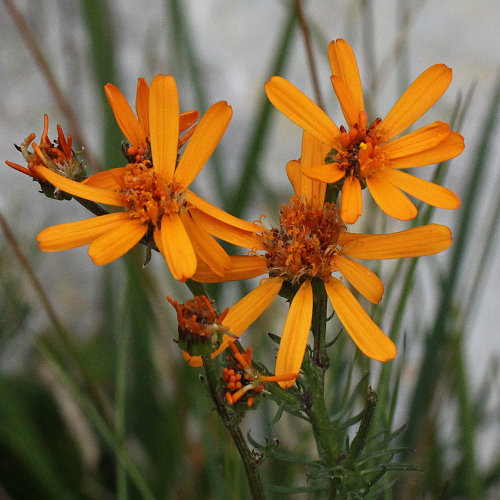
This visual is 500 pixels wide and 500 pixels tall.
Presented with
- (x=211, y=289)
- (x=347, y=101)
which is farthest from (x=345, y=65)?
(x=211, y=289)

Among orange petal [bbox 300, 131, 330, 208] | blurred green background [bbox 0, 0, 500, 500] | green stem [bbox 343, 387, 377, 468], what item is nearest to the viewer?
green stem [bbox 343, 387, 377, 468]

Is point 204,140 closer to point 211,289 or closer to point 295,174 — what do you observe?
point 295,174

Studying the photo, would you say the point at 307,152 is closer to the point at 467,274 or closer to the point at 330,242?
the point at 330,242

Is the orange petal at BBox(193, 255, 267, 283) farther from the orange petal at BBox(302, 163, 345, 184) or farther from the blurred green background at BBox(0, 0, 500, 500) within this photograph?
the blurred green background at BBox(0, 0, 500, 500)

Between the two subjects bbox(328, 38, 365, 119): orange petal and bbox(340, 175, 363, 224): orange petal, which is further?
bbox(328, 38, 365, 119): orange petal

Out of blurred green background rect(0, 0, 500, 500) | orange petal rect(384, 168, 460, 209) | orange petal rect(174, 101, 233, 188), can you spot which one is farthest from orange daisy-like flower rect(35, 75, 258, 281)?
blurred green background rect(0, 0, 500, 500)

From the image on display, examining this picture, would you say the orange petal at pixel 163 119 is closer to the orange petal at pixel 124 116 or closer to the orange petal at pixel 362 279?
the orange petal at pixel 124 116

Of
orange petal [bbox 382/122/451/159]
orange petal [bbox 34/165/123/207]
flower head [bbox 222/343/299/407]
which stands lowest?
flower head [bbox 222/343/299/407]

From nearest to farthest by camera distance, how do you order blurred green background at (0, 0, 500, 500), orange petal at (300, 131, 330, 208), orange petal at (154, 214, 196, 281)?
orange petal at (154, 214, 196, 281)
orange petal at (300, 131, 330, 208)
blurred green background at (0, 0, 500, 500)
